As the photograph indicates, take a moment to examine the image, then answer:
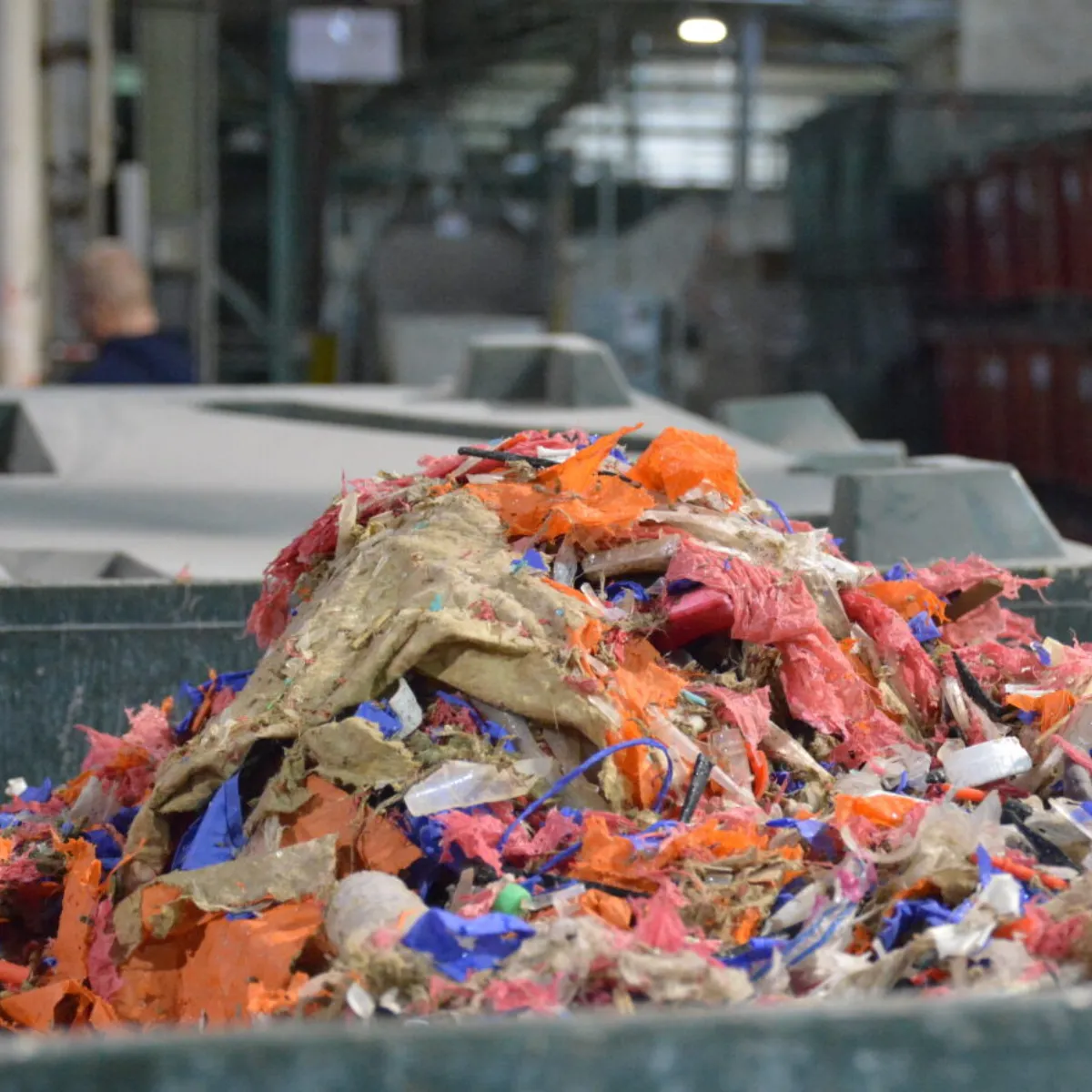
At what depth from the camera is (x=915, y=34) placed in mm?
15820

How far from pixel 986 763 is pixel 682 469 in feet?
1.94

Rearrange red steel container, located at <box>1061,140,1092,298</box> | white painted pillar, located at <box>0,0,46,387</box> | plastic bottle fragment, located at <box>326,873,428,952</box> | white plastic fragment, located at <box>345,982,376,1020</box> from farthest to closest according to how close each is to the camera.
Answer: red steel container, located at <box>1061,140,1092,298</box>
white painted pillar, located at <box>0,0,46,387</box>
plastic bottle fragment, located at <box>326,873,428,952</box>
white plastic fragment, located at <box>345,982,376,1020</box>

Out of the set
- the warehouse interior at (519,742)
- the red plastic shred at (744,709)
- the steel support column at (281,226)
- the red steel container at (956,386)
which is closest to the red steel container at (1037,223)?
the red steel container at (956,386)

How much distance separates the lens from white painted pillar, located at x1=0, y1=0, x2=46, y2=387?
25.1ft

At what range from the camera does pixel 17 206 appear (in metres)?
7.68

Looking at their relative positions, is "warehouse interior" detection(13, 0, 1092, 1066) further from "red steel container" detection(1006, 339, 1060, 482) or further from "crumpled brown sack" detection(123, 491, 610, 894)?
"red steel container" detection(1006, 339, 1060, 482)

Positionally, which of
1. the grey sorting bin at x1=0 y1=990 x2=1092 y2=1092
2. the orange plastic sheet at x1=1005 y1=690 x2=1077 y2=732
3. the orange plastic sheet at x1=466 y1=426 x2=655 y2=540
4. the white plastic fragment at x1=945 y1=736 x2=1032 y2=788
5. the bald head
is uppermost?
the bald head

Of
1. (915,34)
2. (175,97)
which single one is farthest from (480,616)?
(915,34)

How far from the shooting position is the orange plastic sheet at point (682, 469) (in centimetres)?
219

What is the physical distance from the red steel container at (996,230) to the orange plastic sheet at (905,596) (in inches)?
355

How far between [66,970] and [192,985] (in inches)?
9.7

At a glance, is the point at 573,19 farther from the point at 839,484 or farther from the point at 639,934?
the point at 639,934

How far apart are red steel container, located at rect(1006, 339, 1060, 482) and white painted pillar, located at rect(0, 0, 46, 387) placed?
6.29 metres

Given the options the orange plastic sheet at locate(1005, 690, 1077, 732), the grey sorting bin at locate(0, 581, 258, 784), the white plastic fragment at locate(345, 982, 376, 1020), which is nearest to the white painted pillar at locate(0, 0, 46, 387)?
the grey sorting bin at locate(0, 581, 258, 784)
